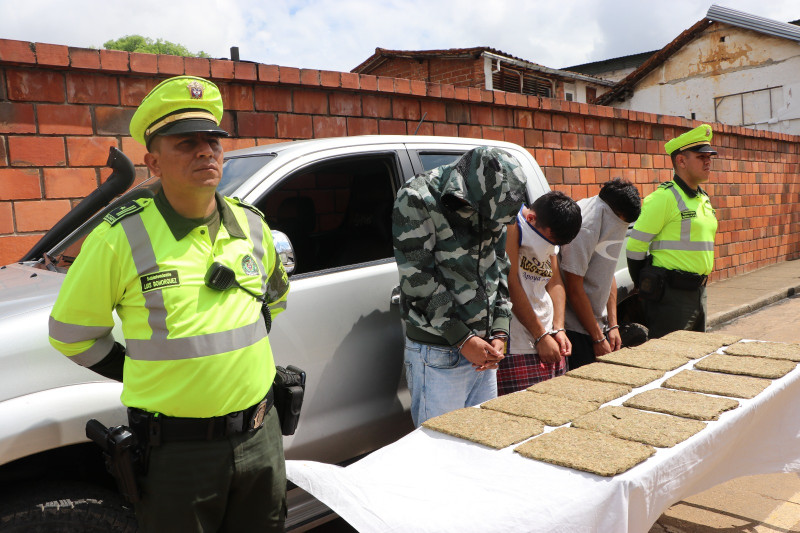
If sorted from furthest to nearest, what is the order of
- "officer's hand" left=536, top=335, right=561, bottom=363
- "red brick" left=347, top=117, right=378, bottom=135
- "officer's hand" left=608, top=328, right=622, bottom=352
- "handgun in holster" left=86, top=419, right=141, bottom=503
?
1. "red brick" left=347, top=117, right=378, bottom=135
2. "officer's hand" left=608, top=328, right=622, bottom=352
3. "officer's hand" left=536, top=335, right=561, bottom=363
4. "handgun in holster" left=86, top=419, right=141, bottom=503

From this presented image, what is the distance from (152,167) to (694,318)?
354 cm

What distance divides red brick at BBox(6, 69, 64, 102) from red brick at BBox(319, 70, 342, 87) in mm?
1809

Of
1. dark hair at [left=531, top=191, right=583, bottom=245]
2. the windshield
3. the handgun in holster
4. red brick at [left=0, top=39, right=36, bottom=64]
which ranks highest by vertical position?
red brick at [left=0, top=39, right=36, bottom=64]

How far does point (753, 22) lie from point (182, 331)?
785 inches

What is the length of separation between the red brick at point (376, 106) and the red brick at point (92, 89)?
6.41 feet

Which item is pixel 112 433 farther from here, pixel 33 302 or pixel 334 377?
pixel 334 377

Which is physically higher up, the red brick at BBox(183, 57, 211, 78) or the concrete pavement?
the red brick at BBox(183, 57, 211, 78)

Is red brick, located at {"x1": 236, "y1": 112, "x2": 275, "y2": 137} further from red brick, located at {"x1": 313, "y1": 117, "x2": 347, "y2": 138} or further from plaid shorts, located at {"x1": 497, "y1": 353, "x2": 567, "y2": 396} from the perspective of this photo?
plaid shorts, located at {"x1": 497, "y1": 353, "x2": 567, "y2": 396}

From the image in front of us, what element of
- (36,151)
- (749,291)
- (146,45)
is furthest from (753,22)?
(146,45)

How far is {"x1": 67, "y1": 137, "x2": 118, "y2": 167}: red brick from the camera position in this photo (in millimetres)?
4012

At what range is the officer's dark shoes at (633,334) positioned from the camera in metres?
4.18

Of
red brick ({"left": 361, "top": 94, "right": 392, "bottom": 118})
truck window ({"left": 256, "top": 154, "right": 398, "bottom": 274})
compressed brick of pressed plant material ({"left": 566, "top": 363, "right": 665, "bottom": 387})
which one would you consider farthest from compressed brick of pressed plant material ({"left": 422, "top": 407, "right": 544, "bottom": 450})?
red brick ({"left": 361, "top": 94, "right": 392, "bottom": 118})

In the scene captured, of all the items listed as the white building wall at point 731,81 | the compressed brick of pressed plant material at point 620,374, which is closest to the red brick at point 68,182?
the compressed brick of pressed plant material at point 620,374

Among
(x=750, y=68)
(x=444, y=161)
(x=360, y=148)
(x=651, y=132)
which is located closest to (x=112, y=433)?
(x=360, y=148)
